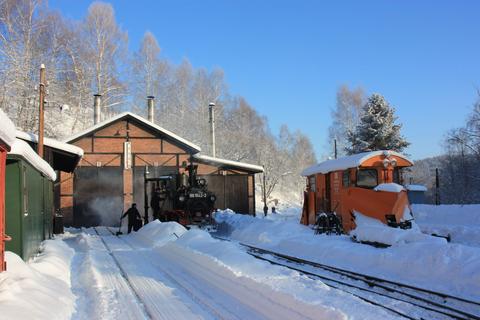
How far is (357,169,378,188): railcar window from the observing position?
681 inches

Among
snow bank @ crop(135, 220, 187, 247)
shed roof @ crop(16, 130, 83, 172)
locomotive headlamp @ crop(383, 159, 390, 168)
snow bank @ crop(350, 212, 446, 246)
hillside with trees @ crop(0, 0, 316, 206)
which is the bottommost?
snow bank @ crop(135, 220, 187, 247)

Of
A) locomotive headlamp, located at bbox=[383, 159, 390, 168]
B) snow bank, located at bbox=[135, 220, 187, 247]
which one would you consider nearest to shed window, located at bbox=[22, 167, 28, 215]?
snow bank, located at bbox=[135, 220, 187, 247]

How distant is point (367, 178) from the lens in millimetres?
17375

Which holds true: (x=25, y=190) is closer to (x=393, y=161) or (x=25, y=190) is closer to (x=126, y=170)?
(x=393, y=161)

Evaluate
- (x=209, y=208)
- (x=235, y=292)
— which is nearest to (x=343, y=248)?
(x=235, y=292)

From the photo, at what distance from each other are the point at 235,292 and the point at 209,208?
1523cm

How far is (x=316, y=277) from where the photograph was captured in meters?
9.94

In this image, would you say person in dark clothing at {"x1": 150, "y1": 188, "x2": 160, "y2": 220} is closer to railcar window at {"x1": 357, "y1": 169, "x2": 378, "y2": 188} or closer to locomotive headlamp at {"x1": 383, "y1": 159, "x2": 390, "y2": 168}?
railcar window at {"x1": 357, "y1": 169, "x2": 378, "y2": 188}

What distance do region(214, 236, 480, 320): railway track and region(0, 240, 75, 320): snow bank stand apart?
4561 mm

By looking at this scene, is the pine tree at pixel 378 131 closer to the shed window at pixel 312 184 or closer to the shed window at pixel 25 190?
the shed window at pixel 312 184

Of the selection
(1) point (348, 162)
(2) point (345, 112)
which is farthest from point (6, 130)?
(2) point (345, 112)

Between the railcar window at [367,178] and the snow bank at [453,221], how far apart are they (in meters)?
2.30

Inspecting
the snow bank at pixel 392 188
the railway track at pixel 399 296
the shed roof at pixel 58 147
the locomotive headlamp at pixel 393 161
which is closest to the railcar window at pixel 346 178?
the locomotive headlamp at pixel 393 161

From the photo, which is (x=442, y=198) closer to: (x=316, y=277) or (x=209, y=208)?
(x=209, y=208)
